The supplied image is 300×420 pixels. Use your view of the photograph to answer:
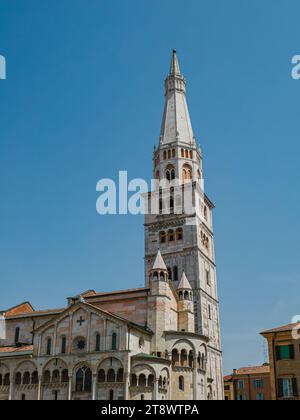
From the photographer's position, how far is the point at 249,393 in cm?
7194

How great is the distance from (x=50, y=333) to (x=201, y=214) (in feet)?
85.1

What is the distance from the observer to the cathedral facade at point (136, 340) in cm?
4247

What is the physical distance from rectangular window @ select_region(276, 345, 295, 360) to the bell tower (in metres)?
10.3

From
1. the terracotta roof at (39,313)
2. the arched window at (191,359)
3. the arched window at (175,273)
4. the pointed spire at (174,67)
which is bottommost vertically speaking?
the arched window at (191,359)

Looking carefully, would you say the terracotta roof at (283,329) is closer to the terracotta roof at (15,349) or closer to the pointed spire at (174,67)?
the terracotta roof at (15,349)

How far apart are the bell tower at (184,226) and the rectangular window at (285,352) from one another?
10.3m

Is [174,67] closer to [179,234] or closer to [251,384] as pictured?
[179,234]

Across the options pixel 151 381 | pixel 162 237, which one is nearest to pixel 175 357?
pixel 151 381

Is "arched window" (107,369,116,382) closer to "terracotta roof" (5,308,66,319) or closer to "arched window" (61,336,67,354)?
"arched window" (61,336,67,354)

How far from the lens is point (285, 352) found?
4369cm

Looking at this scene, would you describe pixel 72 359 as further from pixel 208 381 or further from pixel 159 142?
pixel 159 142

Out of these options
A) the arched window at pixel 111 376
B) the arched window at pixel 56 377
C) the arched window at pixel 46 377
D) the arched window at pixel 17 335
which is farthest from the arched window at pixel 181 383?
the arched window at pixel 17 335

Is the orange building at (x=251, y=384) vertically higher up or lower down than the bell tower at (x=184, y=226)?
lower down
